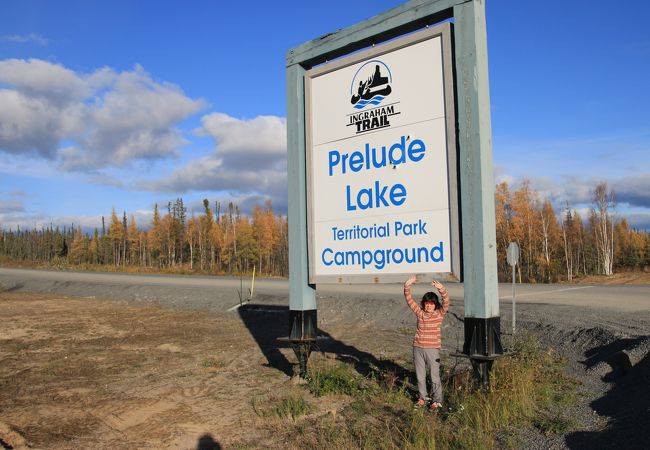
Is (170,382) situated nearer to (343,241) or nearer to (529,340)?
(343,241)

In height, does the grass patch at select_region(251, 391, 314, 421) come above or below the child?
below

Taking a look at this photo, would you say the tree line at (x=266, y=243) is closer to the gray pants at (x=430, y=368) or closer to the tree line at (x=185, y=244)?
the tree line at (x=185, y=244)

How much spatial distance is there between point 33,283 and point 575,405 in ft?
117

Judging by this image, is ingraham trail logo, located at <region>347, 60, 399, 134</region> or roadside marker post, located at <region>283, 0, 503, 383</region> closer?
roadside marker post, located at <region>283, 0, 503, 383</region>

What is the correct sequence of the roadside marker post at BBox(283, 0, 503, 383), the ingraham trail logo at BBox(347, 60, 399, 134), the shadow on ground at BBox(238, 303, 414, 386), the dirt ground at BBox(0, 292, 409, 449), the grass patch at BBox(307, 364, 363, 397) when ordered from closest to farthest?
the roadside marker post at BBox(283, 0, 503, 383) < the dirt ground at BBox(0, 292, 409, 449) < the ingraham trail logo at BBox(347, 60, 399, 134) < the grass patch at BBox(307, 364, 363, 397) < the shadow on ground at BBox(238, 303, 414, 386)

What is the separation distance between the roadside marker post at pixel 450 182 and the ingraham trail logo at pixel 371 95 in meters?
0.02

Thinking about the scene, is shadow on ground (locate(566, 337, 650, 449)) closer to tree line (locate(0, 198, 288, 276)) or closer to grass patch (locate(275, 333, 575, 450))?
grass patch (locate(275, 333, 575, 450))

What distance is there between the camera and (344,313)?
14.1m

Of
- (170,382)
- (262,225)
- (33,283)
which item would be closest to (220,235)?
(262,225)

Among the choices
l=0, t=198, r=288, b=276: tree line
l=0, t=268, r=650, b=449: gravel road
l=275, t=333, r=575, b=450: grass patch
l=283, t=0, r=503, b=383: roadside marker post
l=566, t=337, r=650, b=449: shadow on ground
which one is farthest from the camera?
l=0, t=198, r=288, b=276: tree line

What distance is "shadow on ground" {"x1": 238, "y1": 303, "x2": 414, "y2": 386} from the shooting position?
25.3 ft

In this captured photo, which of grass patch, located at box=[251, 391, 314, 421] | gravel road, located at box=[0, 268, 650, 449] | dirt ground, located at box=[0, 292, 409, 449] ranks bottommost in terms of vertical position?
dirt ground, located at box=[0, 292, 409, 449]

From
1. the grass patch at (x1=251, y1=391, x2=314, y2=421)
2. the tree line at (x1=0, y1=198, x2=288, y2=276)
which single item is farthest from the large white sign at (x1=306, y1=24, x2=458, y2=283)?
the tree line at (x1=0, y1=198, x2=288, y2=276)

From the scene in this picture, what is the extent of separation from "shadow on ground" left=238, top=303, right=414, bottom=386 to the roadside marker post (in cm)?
124
